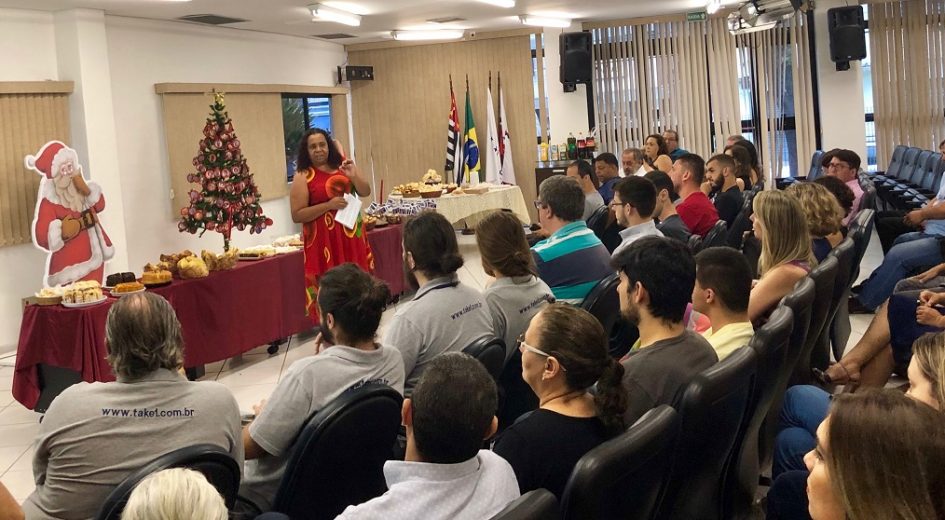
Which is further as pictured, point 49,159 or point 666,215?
point 49,159

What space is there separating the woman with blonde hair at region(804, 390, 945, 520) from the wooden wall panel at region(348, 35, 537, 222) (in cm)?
1210

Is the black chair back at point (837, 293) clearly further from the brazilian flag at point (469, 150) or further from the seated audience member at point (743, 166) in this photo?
the brazilian flag at point (469, 150)

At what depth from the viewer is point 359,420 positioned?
2514 millimetres

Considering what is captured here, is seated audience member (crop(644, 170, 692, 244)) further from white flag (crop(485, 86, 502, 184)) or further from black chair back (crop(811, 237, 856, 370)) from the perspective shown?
white flag (crop(485, 86, 502, 184))

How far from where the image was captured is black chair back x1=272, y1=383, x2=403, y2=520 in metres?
2.47

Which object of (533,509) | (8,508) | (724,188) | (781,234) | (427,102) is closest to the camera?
(533,509)

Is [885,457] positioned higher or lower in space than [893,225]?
higher

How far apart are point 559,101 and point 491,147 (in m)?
1.12

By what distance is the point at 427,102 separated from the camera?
13.8 meters

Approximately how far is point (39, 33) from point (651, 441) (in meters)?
7.67

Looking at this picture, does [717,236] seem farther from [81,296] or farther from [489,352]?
[81,296]

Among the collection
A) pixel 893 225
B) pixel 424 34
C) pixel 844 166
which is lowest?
pixel 893 225

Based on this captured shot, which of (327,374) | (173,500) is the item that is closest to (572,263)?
(327,374)

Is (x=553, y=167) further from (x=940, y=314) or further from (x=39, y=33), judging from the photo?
(x=940, y=314)
